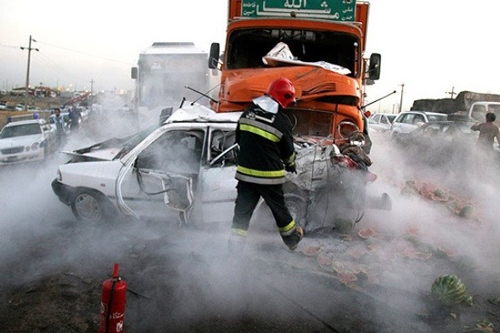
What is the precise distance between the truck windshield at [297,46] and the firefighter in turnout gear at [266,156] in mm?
3961

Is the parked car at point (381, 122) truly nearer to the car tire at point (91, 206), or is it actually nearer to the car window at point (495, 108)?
the car window at point (495, 108)

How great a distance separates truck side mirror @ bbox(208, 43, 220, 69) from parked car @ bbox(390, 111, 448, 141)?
11006mm

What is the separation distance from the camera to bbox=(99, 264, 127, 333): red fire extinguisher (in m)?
2.97

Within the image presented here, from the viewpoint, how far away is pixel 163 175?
594 cm

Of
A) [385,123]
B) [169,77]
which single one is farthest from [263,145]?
[385,123]

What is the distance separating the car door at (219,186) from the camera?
579 centimetres

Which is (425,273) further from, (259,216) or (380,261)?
(259,216)

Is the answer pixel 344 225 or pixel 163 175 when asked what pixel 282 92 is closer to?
pixel 163 175

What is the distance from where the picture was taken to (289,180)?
597 centimetres

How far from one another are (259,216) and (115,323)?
3302mm

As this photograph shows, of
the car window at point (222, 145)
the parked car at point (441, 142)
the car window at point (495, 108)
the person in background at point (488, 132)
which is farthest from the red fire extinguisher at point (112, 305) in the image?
the car window at point (495, 108)

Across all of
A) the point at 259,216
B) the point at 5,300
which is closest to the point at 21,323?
the point at 5,300

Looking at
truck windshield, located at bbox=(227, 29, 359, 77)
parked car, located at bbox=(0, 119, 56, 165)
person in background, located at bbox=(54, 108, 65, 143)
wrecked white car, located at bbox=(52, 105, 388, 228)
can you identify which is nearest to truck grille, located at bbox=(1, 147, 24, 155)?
parked car, located at bbox=(0, 119, 56, 165)

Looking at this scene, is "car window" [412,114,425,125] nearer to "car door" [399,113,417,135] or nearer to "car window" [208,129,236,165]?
"car door" [399,113,417,135]
